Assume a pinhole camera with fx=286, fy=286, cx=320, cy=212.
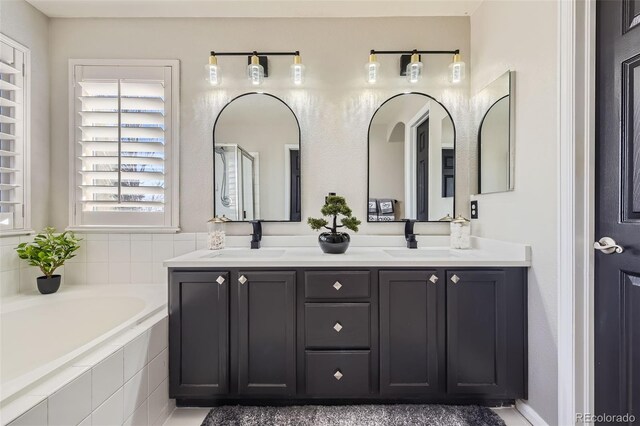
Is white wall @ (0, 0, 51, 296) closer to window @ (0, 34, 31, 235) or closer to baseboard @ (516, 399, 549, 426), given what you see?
window @ (0, 34, 31, 235)

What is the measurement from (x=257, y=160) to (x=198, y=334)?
121 centimetres

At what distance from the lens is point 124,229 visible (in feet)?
6.88

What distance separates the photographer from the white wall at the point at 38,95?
1.94 metres

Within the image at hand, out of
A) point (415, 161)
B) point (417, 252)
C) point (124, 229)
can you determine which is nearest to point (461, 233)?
point (417, 252)

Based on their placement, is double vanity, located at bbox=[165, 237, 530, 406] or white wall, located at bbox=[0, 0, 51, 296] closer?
double vanity, located at bbox=[165, 237, 530, 406]

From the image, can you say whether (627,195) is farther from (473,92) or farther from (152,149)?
(152,149)

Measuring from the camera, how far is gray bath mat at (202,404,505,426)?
1516 mm

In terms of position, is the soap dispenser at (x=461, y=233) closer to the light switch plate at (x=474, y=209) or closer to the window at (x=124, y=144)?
the light switch plate at (x=474, y=209)

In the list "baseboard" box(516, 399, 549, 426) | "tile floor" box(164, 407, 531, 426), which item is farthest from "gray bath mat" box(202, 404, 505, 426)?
"baseboard" box(516, 399, 549, 426)

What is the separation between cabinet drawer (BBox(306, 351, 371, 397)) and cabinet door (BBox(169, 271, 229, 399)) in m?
0.49

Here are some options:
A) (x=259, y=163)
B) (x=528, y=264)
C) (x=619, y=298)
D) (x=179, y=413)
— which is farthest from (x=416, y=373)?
(x=259, y=163)

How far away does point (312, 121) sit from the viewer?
2.14 metres

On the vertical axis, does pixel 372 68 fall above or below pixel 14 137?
above

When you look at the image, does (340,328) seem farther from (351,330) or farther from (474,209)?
(474,209)
